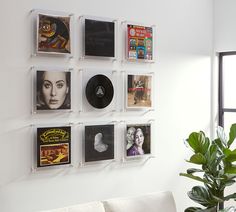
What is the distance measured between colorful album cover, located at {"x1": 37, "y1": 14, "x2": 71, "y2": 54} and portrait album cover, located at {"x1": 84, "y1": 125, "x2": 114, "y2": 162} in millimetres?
685

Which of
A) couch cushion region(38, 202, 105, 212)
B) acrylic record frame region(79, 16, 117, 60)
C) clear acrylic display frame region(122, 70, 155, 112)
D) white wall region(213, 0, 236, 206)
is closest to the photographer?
couch cushion region(38, 202, 105, 212)

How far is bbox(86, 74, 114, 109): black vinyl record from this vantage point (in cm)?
338

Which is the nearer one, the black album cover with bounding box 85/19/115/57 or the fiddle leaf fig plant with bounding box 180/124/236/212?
the fiddle leaf fig plant with bounding box 180/124/236/212

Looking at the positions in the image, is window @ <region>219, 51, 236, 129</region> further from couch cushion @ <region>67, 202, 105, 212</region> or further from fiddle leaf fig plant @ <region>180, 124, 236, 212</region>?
couch cushion @ <region>67, 202, 105, 212</region>

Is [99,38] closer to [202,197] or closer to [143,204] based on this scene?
[143,204]

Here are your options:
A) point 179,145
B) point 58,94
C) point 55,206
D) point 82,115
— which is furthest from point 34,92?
point 179,145

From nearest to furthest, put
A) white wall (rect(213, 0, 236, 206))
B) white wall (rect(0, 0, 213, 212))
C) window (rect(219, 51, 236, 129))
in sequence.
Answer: white wall (rect(0, 0, 213, 212)) → white wall (rect(213, 0, 236, 206)) → window (rect(219, 51, 236, 129))

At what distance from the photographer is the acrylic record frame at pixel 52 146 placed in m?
3.11

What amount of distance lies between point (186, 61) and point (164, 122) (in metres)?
0.68

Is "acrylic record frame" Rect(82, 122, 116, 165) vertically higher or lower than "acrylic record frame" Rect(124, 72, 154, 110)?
lower

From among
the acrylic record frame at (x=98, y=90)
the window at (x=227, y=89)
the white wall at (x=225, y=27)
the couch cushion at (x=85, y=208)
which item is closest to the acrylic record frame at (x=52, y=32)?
the acrylic record frame at (x=98, y=90)

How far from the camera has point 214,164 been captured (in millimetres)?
3209

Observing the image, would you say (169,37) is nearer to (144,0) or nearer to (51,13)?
(144,0)

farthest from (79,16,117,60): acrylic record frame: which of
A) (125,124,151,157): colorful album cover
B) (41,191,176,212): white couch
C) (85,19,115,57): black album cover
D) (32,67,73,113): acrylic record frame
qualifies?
(41,191,176,212): white couch
